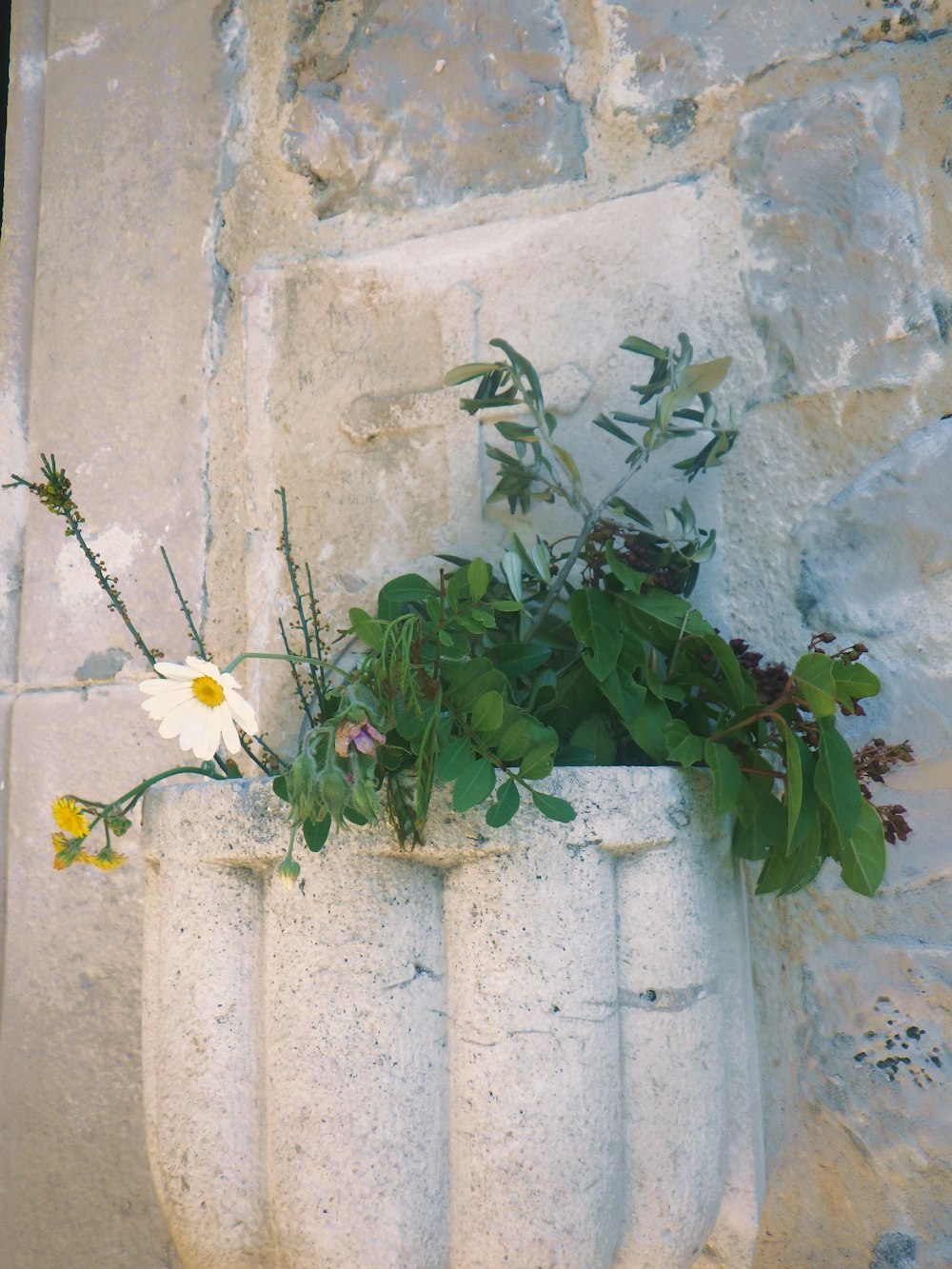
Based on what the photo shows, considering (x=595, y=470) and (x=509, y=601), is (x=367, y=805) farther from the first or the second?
(x=595, y=470)

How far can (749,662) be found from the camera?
907 millimetres

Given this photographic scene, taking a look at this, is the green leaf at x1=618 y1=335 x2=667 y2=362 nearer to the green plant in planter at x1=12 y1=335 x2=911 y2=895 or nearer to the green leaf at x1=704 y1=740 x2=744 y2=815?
the green plant in planter at x1=12 y1=335 x2=911 y2=895

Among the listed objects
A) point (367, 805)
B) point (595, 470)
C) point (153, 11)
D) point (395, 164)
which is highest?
point (153, 11)

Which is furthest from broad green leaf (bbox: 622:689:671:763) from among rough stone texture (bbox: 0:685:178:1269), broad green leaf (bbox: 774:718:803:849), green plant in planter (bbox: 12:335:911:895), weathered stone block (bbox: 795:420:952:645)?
rough stone texture (bbox: 0:685:178:1269)

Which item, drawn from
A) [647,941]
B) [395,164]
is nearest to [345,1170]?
[647,941]

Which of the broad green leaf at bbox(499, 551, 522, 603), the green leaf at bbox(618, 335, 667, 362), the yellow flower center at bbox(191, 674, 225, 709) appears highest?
the green leaf at bbox(618, 335, 667, 362)

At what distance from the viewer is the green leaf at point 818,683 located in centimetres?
81

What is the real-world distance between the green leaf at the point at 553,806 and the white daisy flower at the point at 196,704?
0.68 ft

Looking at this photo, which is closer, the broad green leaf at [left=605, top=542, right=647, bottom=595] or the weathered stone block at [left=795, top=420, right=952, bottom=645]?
the broad green leaf at [left=605, top=542, right=647, bottom=595]

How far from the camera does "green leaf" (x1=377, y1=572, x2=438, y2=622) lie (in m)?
0.93

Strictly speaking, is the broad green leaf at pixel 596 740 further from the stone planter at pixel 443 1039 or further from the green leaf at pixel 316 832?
the green leaf at pixel 316 832

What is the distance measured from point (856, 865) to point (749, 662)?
0.17 metres

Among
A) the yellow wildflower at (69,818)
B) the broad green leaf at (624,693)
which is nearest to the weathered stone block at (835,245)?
the broad green leaf at (624,693)

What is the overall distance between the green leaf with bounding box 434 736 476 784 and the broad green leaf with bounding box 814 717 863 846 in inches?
9.8
